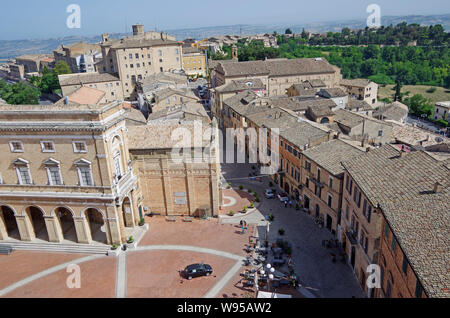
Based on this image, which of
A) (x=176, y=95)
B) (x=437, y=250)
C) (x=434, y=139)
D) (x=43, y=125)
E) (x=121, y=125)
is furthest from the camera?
(x=176, y=95)

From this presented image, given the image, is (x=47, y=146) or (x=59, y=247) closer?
(x=47, y=146)

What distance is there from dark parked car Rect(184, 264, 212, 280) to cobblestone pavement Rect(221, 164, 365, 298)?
920cm

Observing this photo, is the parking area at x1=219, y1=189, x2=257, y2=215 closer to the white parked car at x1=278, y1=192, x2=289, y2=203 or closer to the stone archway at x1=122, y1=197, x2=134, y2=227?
the white parked car at x1=278, y1=192, x2=289, y2=203

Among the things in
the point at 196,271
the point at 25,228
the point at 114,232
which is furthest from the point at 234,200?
the point at 25,228

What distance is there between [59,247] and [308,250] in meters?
28.7

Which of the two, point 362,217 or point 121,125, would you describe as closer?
point 362,217

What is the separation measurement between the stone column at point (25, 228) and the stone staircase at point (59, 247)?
0.73 m

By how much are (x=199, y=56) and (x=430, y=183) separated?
115490 mm

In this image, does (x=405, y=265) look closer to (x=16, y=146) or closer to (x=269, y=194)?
(x=269, y=194)

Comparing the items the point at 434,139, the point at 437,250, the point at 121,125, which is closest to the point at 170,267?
the point at 121,125

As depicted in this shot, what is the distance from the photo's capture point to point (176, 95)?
7431 cm

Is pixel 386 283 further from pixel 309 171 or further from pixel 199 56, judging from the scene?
pixel 199 56

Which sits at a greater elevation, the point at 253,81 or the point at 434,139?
the point at 253,81

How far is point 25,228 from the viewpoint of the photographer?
1603 inches
